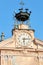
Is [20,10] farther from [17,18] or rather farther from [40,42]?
[40,42]

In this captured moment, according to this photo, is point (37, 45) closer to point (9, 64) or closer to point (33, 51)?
point (33, 51)

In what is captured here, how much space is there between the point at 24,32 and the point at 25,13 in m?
1.52

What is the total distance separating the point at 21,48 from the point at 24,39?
2.37ft

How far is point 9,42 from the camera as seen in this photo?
2352cm

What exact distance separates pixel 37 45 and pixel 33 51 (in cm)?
53

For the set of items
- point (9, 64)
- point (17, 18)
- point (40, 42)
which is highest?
point (17, 18)

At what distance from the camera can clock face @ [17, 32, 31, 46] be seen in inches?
933

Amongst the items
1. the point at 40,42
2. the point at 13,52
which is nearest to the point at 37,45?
the point at 40,42

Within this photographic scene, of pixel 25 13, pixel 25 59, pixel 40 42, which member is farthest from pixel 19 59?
pixel 25 13

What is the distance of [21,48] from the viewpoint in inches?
925

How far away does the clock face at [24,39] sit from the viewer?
23.7 metres

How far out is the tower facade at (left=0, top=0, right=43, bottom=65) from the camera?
23297 millimetres

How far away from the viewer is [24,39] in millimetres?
23797

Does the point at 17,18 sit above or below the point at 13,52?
above
